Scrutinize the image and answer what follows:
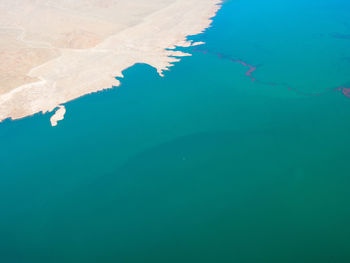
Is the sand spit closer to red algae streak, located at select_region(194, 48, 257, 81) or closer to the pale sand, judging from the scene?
the pale sand

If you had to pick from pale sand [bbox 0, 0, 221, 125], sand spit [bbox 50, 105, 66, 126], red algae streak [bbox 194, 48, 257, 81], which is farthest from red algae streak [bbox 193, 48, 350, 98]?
sand spit [bbox 50, 105, 66, 126]

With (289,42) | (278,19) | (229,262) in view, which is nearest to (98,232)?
(229,262)

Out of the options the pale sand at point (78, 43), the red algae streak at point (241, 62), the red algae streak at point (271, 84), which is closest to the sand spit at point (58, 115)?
the pale sand at point (78, 43)

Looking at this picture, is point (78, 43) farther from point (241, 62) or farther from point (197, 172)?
point (197, 172)

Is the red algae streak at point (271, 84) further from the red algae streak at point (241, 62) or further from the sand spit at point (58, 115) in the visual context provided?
the sand spit at point (58, 115)

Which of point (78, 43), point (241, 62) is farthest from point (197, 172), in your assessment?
point (78, 43)

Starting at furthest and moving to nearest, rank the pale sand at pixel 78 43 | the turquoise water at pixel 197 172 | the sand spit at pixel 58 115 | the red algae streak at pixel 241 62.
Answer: the red algae streak at pixel 241 62, the pale sand at pixel 78 43, the sand spit at pixel 58 115, the turquoise water at pixel 197 172
